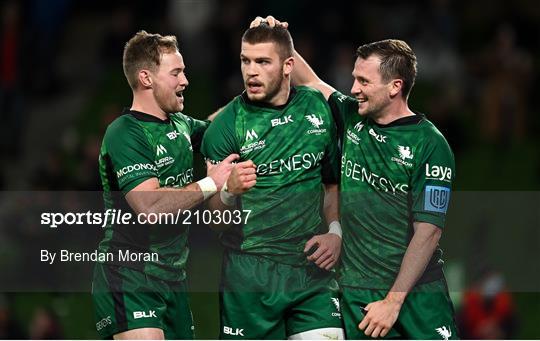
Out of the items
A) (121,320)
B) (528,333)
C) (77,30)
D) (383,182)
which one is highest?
(77,30)

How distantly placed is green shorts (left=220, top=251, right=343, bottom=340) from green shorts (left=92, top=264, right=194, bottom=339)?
1.17ft

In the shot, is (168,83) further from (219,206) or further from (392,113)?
(392,113)

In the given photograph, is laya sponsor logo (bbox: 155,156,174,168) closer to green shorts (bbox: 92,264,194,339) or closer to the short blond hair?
the short blond hair

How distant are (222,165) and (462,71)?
32.7 ft

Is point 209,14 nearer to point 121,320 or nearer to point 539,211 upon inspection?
point 539,211

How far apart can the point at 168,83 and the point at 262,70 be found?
0.65 metres

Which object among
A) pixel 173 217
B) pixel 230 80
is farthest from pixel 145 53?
pixel 230 80

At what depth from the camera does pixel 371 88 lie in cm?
870

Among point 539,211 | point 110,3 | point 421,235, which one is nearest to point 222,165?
point 421,235

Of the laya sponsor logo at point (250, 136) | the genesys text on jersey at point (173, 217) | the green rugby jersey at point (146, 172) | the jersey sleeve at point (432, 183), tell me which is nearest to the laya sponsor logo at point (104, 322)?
the green rugby jersey at point (146, 172)

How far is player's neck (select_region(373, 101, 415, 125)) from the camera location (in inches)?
345

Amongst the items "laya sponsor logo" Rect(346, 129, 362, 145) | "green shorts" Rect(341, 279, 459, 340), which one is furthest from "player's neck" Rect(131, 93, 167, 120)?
"green shorts" Rect(341, 279, 459, 340)

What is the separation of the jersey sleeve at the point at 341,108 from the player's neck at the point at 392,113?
0.76 feet

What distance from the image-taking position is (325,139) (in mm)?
8953
